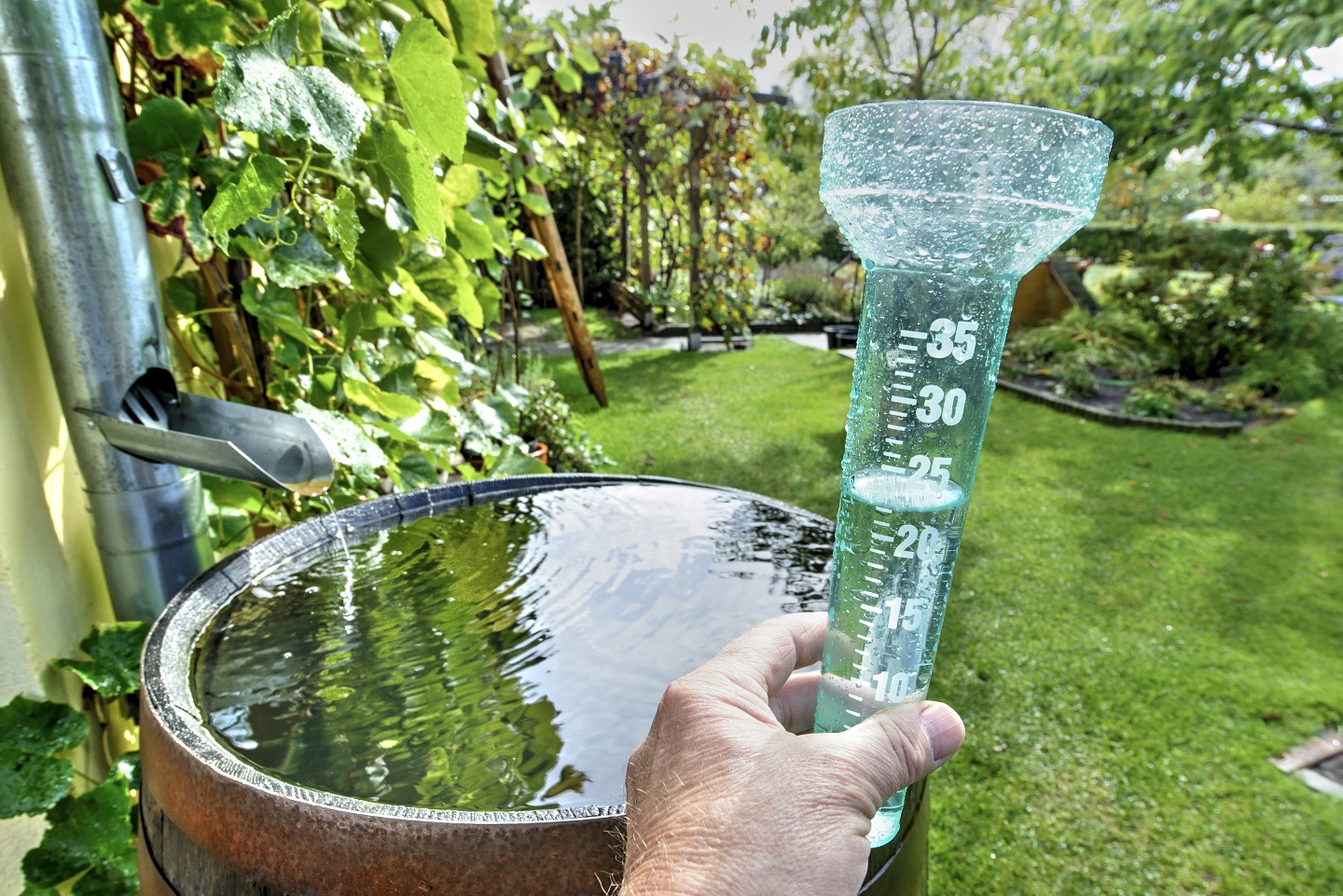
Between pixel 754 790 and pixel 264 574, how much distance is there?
3.18 ft

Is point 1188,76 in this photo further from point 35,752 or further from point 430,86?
point 35,752

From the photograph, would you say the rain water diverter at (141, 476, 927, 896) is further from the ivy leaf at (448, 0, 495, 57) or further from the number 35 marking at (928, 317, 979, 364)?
the ivy leaf at (448, 0, 495, 57)

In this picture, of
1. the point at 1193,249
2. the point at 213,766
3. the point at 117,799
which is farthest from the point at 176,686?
the point at 1193,249

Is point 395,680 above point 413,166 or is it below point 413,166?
below

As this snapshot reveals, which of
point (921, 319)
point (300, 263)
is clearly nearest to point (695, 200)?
point (300, 263)

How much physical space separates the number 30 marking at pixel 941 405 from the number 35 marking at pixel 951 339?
1.1 inches

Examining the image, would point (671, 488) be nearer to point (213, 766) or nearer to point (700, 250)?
point (213, 766)

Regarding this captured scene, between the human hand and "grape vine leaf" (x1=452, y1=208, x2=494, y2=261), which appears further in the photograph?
"grape vine leaf" (x1=452, y1=208, x2=494, y2=261)

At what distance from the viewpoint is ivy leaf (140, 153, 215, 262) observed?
118 centimetres

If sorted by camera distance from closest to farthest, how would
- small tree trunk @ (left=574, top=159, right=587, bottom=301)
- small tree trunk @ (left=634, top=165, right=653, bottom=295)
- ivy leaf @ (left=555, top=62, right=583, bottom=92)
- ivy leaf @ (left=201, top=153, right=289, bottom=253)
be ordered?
ivy leaf @ (left=201, top=153, right=289, bottom=253)
ivy leaf @ (left=555, top=62, right=583, bottom=92)
small tree trunk @ (left=634, top=165, right=653, bottom=295)
small tree trunk @ (left=574, top=159, right=587, bottom=301)

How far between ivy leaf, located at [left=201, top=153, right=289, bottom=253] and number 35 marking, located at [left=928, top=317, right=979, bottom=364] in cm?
85

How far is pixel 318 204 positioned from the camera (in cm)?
106

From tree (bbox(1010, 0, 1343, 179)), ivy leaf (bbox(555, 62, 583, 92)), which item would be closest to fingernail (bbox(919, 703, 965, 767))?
ivy leaf (bbox(555, 62, 583, 92))

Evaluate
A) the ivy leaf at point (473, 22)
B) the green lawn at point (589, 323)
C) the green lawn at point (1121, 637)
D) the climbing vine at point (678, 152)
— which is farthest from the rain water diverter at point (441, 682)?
the green lawn at point (589, 323)
